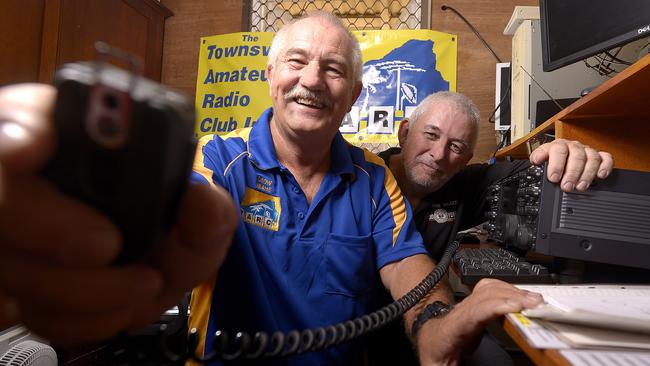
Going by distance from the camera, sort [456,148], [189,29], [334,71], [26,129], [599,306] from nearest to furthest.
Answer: [26,129]
[599,306]
[334,71]
[456,148]
[189,29]

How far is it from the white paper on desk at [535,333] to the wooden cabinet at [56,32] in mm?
1727

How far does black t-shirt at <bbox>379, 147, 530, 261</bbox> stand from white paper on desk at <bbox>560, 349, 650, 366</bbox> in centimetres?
105

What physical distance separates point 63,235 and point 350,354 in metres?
0.86

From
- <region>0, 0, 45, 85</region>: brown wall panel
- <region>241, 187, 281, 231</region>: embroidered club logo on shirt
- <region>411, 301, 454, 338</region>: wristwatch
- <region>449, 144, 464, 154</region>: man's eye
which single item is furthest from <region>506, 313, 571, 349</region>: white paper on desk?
<region>0, 0, 45, 85</region>: brown wall panel

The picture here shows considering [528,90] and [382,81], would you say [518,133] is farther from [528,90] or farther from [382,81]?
[382,81]

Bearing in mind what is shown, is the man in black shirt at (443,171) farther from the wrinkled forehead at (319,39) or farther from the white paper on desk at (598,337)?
the white paper on desk at (598,337)

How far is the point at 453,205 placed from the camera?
151cm

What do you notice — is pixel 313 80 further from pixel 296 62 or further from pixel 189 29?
pixel 189 29

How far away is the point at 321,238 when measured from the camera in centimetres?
99

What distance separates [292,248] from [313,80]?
48cm

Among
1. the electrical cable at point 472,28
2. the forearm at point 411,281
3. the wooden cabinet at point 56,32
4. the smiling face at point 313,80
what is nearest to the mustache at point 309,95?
the smiling face at point 313,80

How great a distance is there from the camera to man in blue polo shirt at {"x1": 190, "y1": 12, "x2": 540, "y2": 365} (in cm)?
92

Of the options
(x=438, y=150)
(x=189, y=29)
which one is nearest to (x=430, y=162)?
(x=438, y=150)

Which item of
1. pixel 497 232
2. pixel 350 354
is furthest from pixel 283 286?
pixel 497 232
